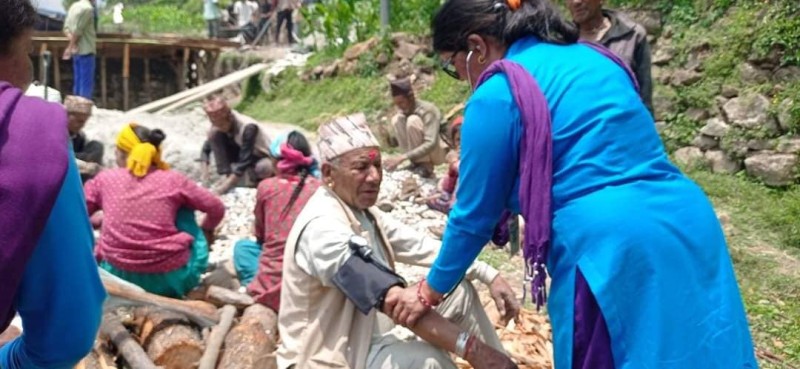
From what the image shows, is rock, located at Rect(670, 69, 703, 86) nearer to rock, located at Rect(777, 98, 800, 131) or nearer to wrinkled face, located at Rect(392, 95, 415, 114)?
rock, located at Rect(777, 98, 800, 131)

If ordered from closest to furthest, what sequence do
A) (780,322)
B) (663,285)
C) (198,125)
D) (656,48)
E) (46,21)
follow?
(663,285), (780,322), (656,48), (198,125), (46,21)

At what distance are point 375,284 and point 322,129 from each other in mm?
743

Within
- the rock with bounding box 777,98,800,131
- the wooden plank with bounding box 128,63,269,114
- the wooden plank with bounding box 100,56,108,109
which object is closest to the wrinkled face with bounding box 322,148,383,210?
the rock with bounding box 777,98,800,131

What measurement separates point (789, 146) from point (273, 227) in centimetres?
464

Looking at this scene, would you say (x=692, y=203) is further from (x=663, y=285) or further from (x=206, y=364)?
(x=206, y=364)

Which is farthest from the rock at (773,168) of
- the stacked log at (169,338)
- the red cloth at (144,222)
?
the stacked log at (169,338)

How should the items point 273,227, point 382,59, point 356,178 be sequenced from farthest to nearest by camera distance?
point 382,59 → point 273,227 → point 356,178

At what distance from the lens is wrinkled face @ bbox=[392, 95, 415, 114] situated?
28.1ft

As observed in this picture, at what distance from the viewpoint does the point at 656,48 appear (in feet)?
31.5

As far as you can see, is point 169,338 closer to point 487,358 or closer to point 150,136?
point 150,136

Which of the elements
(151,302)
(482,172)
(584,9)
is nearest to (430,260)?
(482,172)

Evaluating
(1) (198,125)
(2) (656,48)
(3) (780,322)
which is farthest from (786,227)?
(1) (198,125)

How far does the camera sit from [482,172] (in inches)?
98.1

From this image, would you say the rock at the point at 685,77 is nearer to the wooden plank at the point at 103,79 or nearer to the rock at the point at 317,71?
the rock at the point at 317,71
